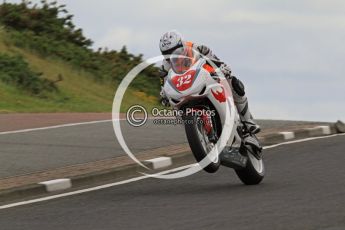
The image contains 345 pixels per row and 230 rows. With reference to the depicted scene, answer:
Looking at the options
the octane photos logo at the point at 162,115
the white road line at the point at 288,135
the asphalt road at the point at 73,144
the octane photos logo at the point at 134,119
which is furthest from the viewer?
the octane photos logo at the point at 134,119

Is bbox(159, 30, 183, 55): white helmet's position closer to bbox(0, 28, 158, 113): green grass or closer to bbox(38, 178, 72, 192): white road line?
bbox(38, 178, 72, 192): white road line

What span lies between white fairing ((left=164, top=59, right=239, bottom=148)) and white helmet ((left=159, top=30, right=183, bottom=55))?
0.27 meters

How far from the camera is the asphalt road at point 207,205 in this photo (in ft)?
29.6

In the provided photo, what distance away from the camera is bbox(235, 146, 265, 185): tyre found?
465 inches

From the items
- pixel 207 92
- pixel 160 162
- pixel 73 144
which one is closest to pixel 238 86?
pixel 207 92

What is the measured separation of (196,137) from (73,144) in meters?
5.32

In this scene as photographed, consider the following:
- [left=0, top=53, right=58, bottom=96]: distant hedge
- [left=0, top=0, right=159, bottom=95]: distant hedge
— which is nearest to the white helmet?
[left=0, top=53, right=58, bottom=96]: distant hedge

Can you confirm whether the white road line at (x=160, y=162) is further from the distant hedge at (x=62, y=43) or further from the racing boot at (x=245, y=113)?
the distant hedge at (x=62, y=43)

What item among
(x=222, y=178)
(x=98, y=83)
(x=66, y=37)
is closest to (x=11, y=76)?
(x=98, y=83)

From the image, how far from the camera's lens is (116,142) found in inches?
628

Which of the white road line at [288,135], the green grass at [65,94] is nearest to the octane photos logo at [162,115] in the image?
the white road line at [288,135]

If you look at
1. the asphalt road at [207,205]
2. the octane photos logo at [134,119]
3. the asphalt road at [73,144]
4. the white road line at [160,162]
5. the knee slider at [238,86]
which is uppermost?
the knee slider at [238,86]

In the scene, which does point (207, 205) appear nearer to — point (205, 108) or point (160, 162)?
point (205, 108)

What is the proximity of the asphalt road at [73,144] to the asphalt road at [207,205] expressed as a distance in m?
1.82
